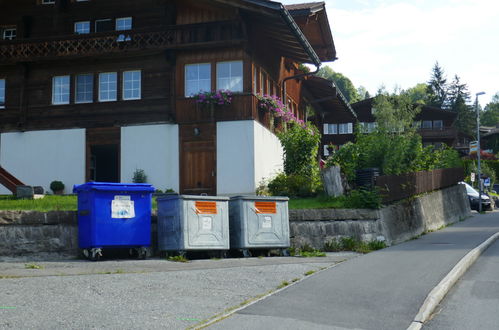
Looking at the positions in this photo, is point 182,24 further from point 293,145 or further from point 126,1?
point 293,145

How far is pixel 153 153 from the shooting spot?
22.3m

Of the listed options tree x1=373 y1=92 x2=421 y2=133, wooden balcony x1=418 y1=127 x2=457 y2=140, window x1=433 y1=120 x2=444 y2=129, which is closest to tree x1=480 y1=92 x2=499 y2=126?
window x1=433 y1=120 x2=444 y2=129

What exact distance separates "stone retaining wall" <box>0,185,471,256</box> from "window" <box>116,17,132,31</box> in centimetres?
1243

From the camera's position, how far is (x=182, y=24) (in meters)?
22.3

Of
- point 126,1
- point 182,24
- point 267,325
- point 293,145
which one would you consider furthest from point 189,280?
point 126,1

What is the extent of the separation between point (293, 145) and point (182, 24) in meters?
6.06

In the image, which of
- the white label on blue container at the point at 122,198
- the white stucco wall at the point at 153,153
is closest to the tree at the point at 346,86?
the white stucco wall at the point at 153,153

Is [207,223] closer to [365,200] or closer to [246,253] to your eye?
[246,253]

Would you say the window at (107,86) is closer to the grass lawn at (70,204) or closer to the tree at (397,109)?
the grass lawn at (70,204)

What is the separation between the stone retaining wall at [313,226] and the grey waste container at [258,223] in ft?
3.71

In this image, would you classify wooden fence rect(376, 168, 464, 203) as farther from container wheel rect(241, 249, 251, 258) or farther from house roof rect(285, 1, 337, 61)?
house roof rect(285, 1, 337, 61)

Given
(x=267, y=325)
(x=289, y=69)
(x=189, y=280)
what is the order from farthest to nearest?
(x=289, y=69) < (x=189, y=280) < (x=267, y=325)

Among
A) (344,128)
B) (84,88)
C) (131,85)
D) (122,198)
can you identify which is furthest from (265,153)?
(344,128)

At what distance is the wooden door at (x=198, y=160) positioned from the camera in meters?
21.7
